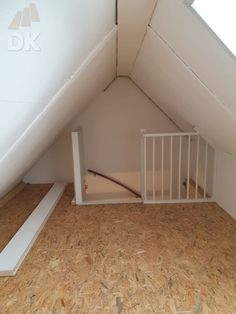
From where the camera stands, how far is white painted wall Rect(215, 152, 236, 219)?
7.97 ft

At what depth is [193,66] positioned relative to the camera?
1.51 metres

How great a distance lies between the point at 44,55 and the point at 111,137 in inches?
104

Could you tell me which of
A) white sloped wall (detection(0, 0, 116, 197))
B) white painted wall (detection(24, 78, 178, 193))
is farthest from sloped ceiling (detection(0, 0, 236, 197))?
white painted wall (detection(24, 78, 178, 193))

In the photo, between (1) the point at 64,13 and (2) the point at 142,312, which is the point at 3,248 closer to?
(2) the point at 142,312

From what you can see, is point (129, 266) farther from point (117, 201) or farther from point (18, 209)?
point (18, 209)

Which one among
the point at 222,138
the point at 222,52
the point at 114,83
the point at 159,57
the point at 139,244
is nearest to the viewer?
the point at 222,52

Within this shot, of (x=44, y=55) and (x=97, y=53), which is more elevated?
(x=97, y=53)

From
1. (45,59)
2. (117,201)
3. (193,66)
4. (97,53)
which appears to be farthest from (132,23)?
(117,201)

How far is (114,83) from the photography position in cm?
355

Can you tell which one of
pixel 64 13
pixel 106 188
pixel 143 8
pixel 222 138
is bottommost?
pixel 106 188

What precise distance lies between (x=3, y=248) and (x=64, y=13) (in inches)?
73.6

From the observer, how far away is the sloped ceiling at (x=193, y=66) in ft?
3.91

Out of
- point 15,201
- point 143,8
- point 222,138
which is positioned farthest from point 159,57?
point 15,201

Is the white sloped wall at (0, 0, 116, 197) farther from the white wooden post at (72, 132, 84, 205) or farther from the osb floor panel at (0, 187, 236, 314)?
the white wooden post at (72, 132, 84, 205)
